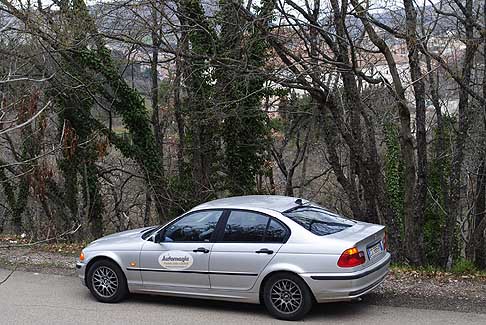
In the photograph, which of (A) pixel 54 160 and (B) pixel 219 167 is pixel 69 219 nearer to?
(A) pixel 54 160

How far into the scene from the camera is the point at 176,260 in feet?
28.1

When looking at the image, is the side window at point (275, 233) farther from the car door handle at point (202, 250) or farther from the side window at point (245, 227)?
the car door handle at point (202, 250)

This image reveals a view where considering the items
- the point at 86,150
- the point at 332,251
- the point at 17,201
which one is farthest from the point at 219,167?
the point at 332,251

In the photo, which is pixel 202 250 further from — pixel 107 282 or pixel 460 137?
pixel 460 137

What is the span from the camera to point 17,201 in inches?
991

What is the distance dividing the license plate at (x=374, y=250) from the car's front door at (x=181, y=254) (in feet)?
6.52

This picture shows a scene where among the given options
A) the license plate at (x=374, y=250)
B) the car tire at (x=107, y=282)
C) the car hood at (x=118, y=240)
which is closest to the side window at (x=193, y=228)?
the car hood at (x=118, y=240)

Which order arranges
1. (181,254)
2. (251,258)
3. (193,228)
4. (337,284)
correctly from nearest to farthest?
(337,284)
(251,258)
(181,254)
(193,228)

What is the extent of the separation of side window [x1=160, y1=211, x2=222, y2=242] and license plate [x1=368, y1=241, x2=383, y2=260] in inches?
78.6

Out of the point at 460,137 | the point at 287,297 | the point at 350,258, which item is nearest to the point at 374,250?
the point at 350,258

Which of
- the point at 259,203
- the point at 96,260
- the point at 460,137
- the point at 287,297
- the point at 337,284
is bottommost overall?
the point at 287,297

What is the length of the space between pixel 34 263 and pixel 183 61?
6772 millimetres

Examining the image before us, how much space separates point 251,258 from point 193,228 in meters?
1.02

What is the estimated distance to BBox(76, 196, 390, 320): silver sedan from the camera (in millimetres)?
7695
